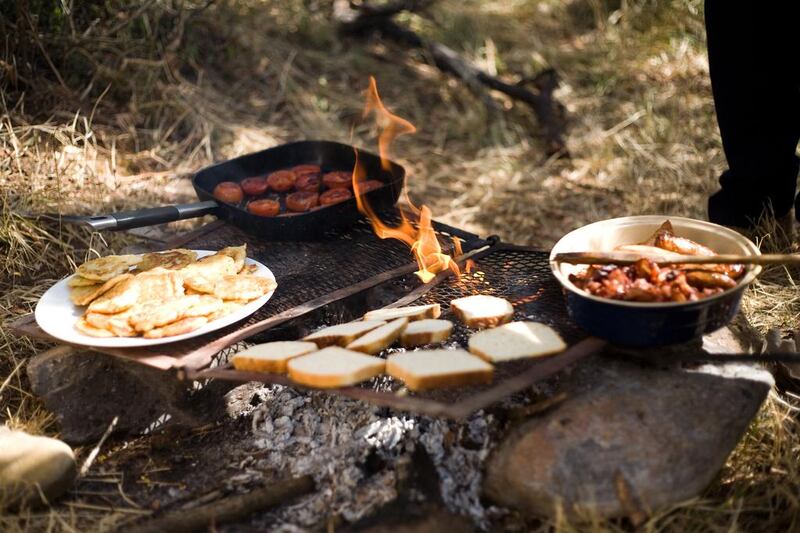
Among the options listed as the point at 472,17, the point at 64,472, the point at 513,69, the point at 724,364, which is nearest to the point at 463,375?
the point at 724,364

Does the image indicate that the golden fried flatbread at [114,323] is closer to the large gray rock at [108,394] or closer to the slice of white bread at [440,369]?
the large gray rock at [108,394]

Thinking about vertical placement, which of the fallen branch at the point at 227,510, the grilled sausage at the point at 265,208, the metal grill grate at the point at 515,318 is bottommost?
the fallen branch at the point at 227,510

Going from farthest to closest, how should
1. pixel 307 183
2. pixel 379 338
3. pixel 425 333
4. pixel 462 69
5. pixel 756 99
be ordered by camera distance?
pixel 462 69 < pixel 307 183 < pixel 756 99 < pixel 425 333 < pixel 379 338

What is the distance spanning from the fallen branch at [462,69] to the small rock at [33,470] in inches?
190

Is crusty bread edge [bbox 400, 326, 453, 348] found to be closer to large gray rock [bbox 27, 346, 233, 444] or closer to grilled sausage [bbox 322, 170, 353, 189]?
large gray rock [bbox 27, 346, 233, 444]

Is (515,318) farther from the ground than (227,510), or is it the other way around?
(515,318)

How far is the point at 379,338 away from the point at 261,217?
1.30 meters

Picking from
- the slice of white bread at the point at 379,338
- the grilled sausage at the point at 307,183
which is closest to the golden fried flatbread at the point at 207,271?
the slice of white bread at the point at 379,338

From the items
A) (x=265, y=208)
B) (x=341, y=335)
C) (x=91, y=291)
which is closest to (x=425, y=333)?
(x=341, y=335)

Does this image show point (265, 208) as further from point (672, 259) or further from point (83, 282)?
point (672, 259)

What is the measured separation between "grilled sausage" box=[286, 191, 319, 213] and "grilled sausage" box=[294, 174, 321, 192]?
0.11 m

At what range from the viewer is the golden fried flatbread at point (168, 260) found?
12.5 feet

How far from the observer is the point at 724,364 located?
124 inches

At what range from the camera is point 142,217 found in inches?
159
